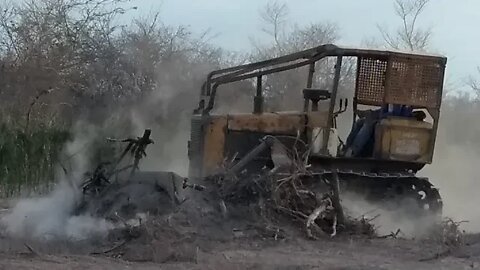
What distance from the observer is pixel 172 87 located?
22.1 m

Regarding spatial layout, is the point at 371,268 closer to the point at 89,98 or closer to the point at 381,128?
the point at 381,128

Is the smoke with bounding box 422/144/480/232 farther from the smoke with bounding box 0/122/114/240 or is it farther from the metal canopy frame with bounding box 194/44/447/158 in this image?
the smoke with bounding box 0/122/114/240

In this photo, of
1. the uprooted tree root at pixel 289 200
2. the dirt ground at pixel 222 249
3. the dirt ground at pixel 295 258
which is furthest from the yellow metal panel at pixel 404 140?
the dirt ground at pixel 295 258

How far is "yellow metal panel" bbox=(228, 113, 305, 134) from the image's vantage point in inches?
503

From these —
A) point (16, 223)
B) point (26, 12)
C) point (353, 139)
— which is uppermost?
point (26, 12)

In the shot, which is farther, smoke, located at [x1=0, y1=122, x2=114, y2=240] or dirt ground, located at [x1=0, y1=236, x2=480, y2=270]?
smoke, located at [x1=0, y1=122, x2=114, y2=240]

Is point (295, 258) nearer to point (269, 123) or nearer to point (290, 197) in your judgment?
point (290, 197)

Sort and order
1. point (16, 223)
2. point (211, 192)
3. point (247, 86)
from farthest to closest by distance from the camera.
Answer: point (247, 86), point (211, 192), point (16, 223)

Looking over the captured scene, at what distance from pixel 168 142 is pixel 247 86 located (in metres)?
2.01

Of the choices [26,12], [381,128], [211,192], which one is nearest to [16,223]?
[211,192]

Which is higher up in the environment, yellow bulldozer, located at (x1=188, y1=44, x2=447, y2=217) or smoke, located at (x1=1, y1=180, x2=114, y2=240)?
yellow bulldozer, located at (x1=188, y1=44, x2=447, y2=217)

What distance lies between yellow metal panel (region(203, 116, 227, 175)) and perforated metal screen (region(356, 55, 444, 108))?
2.21 metres

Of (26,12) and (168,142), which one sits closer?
(168,142)

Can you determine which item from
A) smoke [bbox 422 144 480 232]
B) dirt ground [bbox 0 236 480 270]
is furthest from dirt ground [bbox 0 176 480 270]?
smoke [bbox 422 144 480 232]
